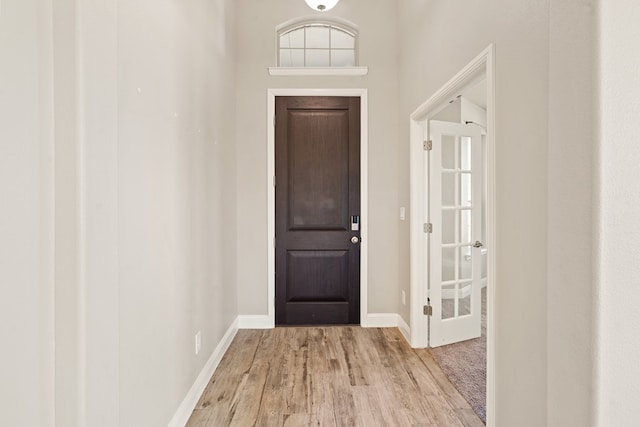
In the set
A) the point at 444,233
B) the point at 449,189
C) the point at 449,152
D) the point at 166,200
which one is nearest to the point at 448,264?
the point at 444,233

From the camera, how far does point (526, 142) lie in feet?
4.49

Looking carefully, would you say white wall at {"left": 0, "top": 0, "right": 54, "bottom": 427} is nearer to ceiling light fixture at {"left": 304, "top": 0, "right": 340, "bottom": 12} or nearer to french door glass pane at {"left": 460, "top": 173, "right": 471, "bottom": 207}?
ceiling light fixture at {"left": 304, "top": 0, "right": 340, "bottom": 12}

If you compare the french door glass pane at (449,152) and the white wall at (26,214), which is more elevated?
the french door glass pane at (449,152)

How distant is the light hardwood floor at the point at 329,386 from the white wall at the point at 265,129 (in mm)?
631

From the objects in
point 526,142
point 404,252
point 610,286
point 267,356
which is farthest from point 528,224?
point 267,356

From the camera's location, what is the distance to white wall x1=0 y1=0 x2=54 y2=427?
0.85 metres

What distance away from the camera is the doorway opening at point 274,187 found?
134 inches

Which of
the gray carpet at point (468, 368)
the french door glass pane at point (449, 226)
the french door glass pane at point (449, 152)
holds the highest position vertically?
the french door glass pane at point (449, 152)

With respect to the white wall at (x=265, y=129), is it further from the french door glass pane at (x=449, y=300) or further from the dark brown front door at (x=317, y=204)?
the french door glass pane at (x=449, y=300)

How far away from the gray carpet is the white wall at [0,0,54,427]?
2.08 meters

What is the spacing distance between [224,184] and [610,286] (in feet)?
8.44

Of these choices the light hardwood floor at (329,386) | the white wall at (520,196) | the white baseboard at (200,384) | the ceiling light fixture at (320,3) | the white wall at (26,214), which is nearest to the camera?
the white wall at (26,214)

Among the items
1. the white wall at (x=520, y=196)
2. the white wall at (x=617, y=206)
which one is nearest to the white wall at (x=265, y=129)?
the white wall at (x=520, y=196)

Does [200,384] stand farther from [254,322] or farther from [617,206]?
[617,206]
